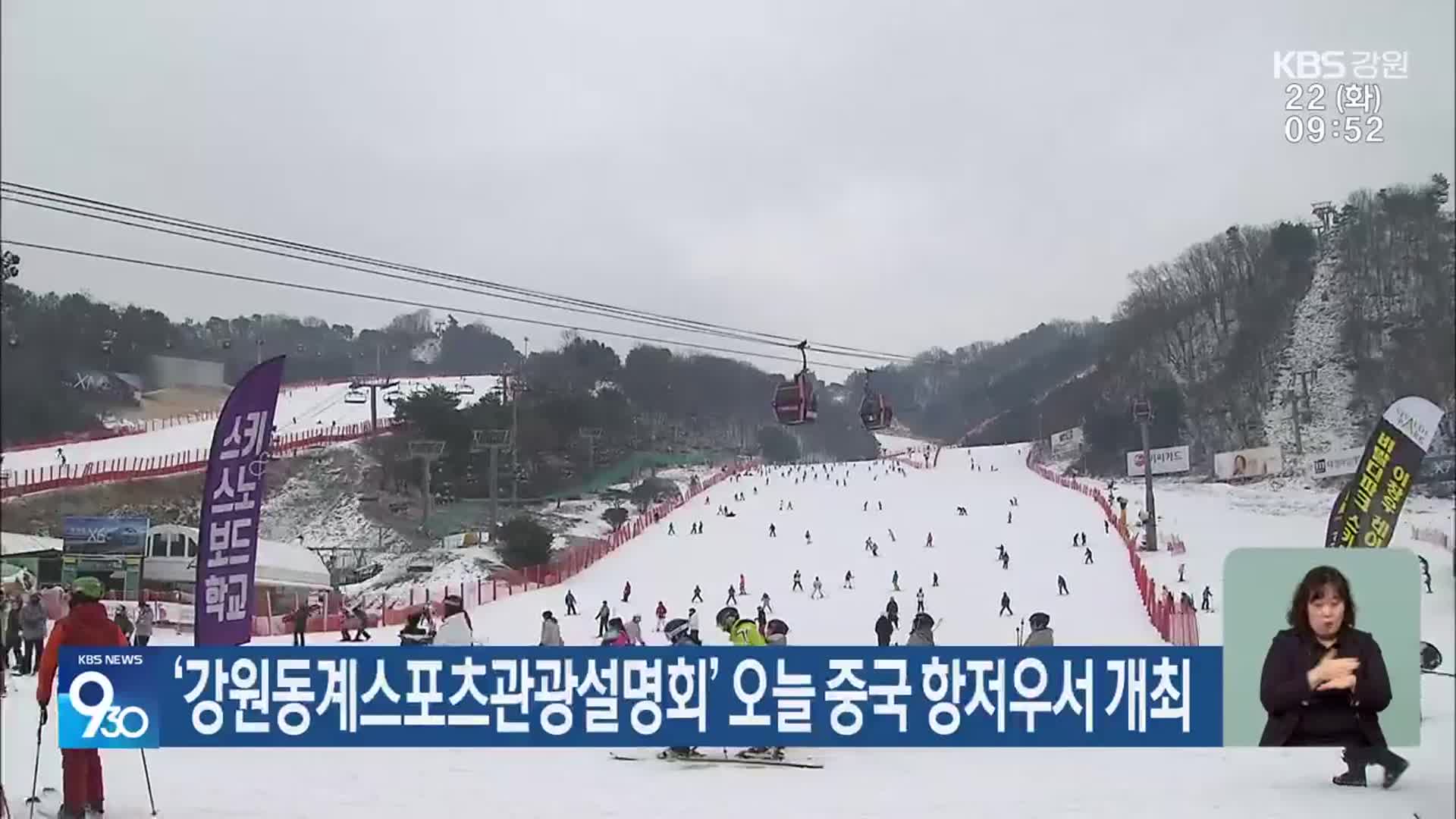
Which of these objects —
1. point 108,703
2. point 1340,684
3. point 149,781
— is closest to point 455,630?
point 149,781

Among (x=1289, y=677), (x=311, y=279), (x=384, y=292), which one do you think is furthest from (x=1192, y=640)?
(x=311, y=279)

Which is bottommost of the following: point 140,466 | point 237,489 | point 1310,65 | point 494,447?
point 237,489

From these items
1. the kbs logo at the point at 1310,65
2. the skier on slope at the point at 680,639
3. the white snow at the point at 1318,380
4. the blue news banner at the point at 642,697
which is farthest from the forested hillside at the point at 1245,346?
the skier on slope at the point at 680,639

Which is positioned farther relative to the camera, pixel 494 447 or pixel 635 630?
pixel 494 447

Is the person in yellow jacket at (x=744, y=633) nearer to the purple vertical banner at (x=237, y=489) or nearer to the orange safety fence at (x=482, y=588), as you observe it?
the orange safety fence at (x=482, y=588)

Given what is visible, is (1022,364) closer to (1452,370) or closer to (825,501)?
(825,501)

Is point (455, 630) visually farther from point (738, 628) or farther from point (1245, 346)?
point (1245, 346)

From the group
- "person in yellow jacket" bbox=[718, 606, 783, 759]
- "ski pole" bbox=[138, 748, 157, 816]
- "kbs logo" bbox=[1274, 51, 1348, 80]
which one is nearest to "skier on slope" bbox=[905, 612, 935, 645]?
→ "person in yellow jacket" bbox=[718, 606, 783, 759]
